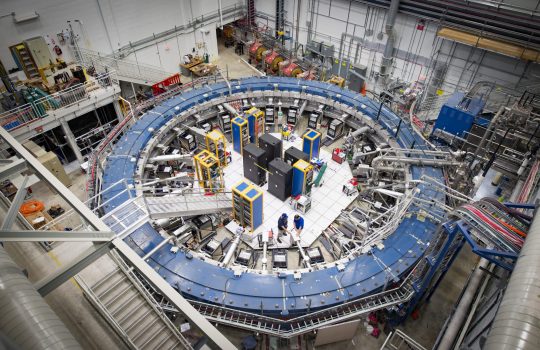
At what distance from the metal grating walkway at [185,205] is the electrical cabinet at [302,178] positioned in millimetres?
3496

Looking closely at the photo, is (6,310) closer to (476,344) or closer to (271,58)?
(476,344)

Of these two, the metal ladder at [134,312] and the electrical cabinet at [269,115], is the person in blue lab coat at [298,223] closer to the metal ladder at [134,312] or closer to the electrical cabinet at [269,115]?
the metal ladder at [134,312]

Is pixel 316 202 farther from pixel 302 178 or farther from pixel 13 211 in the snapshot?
pixel 13 211

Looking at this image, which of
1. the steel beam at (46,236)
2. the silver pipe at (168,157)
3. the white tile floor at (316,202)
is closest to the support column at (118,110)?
the silver pipe at (168,157)

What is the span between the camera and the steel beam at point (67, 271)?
5254 mm

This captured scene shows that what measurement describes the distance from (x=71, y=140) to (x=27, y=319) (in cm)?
1795

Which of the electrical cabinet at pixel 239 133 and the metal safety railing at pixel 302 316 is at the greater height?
the electrical cabinet at pixel 239 133

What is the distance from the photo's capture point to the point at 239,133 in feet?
65.9

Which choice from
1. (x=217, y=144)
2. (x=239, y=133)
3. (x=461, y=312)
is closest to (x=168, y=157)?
(x=217, y=144)

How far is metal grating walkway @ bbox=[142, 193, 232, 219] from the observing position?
14.6 m

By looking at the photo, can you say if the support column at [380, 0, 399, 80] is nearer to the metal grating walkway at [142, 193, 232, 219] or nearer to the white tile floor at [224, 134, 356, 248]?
the white tile floor at [224, 134, 356, 248]

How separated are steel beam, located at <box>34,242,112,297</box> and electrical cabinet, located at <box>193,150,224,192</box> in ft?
34.6

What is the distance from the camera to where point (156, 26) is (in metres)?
26.0

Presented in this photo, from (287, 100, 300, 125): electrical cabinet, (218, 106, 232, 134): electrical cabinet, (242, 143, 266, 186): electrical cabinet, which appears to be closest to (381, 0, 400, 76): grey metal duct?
(287, 100, 300, 125): electrical cabinet
